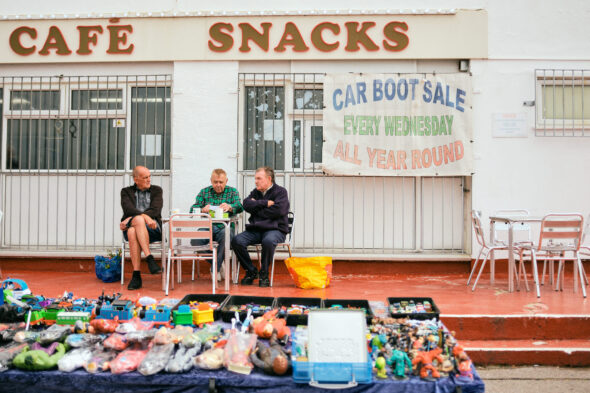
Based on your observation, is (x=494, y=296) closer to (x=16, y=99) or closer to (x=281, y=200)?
(x=281, y=200)

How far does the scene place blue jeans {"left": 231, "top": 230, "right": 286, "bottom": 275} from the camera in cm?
619

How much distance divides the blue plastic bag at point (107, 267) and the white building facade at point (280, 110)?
3.46 ft

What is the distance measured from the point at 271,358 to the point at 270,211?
3.63 m

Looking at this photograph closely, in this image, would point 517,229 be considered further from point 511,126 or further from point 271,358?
point 271,358

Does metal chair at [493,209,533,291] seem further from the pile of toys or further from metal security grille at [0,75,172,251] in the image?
metal security grille at [0,75,172,251]

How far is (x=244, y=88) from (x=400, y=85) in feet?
7.46

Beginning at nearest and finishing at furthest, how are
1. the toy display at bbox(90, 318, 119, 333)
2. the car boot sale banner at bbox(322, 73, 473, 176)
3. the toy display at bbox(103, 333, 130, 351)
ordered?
the toy display at bbox(103, 333, 130, 351), the toy display at bbox(90, 318, 119, 333), the car boot sale banner at bbox(322, 73, 473, 176)

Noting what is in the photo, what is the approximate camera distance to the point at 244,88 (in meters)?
7.67

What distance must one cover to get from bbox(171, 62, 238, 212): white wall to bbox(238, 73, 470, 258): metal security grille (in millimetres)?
195

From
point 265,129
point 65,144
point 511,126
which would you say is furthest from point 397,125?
point 65,144

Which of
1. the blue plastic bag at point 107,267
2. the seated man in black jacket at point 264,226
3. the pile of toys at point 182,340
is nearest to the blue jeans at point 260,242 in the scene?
the seated man in black jacket at point 264,226

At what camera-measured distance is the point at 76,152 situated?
7.83 m

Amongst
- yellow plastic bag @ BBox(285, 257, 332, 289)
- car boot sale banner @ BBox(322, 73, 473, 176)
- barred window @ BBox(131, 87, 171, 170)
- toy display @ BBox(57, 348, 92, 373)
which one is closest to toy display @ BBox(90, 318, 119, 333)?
toy display @ BBox(57, 348, 92, 373)

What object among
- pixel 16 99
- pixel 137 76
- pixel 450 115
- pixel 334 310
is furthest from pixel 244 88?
pixel 334 310
